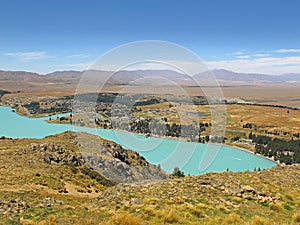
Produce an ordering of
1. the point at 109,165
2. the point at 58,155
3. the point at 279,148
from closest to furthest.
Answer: the point at 109,165, the point at 58,155, the point at 279,148

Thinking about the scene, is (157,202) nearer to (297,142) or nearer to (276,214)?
(276,214)

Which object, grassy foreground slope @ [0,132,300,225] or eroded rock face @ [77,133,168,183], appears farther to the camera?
eroded rock face @ [77,133,168,183]

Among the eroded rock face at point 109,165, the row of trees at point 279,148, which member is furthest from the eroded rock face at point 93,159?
the row of trees at point 279,148

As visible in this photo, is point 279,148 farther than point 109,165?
Yes

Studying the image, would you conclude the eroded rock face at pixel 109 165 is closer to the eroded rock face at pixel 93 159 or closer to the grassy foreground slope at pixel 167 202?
the eroded rock face at pixel 93 159

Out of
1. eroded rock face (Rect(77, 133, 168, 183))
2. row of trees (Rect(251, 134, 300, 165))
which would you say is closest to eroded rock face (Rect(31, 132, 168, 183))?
eroded rock face (Rect(77, 133, 168, 183))

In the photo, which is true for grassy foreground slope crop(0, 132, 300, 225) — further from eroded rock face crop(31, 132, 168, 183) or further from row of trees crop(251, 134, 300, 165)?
row of trees crop(251, 134, 300, 165)

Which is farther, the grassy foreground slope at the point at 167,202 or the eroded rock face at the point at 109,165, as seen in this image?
the eroded rock face at the point at 109,165

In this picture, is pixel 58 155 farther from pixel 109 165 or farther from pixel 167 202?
pixel 167 202

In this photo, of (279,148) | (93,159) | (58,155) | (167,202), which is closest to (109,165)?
(93,159)
